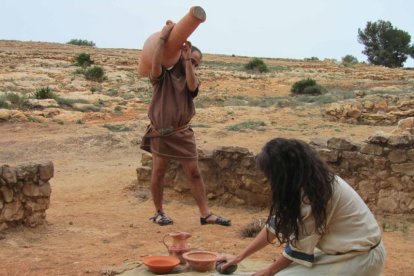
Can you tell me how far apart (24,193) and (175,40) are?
82.9 inches

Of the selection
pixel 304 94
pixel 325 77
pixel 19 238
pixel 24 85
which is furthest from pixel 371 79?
→ pixel 19 238

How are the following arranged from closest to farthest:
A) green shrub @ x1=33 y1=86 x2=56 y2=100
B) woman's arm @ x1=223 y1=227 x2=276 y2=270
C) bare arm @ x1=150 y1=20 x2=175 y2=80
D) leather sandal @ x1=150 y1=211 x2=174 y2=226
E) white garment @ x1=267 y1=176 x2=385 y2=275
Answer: white garment @ x1=267 y1=176 x2=385 y2=275, woman's arm @ x1=223 y1=227 x2=276 y2=270, bare arm @ x1=150 y1=20 x2=175 y2=80, leather sandal @ x1=150 y1=211 x2=174 y2=226, green shrub @ x1=33 y1=86 x2=56 y2=100

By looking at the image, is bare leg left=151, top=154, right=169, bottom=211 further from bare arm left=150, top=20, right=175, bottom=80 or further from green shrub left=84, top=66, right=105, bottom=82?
green shrub left=84, top=66, right=105, bottom=82

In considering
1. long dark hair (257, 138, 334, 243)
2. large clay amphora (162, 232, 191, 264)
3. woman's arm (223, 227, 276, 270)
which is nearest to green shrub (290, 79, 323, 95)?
large clay amphora (162, 232, 191, 264)

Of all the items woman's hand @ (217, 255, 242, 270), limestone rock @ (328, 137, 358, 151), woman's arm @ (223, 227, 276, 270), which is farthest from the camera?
limestone rock @ (328, 137, 358, 151)

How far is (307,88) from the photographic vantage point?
22000 millimetres

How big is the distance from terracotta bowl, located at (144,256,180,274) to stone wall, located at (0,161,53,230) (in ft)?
6.56

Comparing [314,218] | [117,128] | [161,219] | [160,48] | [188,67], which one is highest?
[160,48]

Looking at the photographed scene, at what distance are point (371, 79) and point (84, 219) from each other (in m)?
25.4

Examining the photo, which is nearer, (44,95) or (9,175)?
(9,175)

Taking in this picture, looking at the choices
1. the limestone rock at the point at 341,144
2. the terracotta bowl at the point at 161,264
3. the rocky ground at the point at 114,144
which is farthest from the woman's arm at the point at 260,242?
the limestone rock at the point at 341,144

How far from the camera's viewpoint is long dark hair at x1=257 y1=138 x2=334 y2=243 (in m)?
2.71

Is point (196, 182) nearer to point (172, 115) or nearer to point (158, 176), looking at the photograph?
point (158, 176)

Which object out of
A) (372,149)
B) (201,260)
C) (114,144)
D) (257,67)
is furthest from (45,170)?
(257,67)
